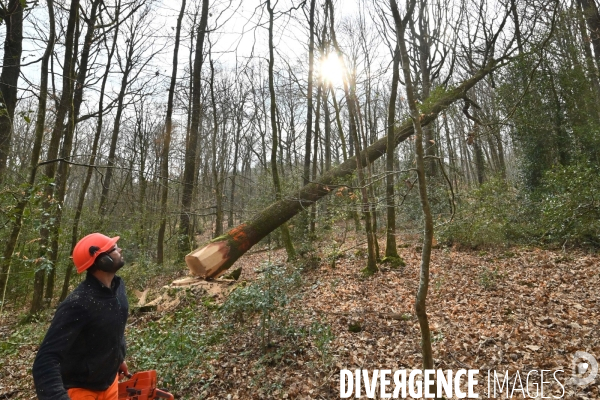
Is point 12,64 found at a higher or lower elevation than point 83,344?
A: higher

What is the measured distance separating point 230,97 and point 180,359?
1826cm

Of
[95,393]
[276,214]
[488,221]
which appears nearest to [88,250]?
[95,393]

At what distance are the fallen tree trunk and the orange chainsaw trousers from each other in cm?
458

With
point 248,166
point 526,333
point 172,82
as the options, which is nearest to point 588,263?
point 526,333

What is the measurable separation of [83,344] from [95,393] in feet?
1.24

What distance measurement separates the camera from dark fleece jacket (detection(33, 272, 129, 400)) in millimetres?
2023

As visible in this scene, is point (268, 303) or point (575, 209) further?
point (575, 209)

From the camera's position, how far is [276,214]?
26.7 feet

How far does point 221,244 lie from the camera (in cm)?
748

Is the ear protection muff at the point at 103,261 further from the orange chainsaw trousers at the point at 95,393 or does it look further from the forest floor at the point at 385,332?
the forest floor at the point at 385,332

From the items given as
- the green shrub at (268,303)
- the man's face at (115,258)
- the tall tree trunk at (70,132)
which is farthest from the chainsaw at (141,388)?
the tall tree trunk at (70,132)

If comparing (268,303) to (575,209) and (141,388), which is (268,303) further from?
(575,209)

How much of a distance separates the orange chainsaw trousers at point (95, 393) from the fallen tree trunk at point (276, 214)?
458 centimetres

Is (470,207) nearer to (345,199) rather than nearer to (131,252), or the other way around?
(345,199)
